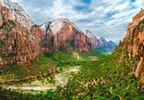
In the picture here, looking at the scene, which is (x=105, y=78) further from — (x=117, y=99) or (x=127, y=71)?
(x=117, y=99)

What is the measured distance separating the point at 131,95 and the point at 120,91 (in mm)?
13882

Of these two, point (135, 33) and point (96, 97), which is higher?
point (135, 33)

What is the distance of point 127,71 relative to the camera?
145 meters

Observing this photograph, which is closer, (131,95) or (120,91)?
(131,95)

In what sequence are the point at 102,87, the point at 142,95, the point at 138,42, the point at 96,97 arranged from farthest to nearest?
the point at 138,42 → the point at 102,87 → the point at 96,97 → the point at 142,95

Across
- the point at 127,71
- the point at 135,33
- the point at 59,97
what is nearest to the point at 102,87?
the point at 127,71

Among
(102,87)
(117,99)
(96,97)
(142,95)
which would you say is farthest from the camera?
(102,87)

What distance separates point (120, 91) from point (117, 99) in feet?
24.9

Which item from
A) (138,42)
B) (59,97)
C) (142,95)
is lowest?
(59,97)

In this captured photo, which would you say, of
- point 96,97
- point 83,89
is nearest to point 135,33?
point 83,89

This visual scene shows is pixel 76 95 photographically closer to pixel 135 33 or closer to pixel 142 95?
pixel 135 33

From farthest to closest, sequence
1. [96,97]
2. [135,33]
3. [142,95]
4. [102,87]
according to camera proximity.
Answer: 1. [135,33]
2. [102,87]
3. [96,97]
4. [142,95]

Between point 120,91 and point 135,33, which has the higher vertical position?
point 135,33

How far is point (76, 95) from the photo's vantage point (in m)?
152
